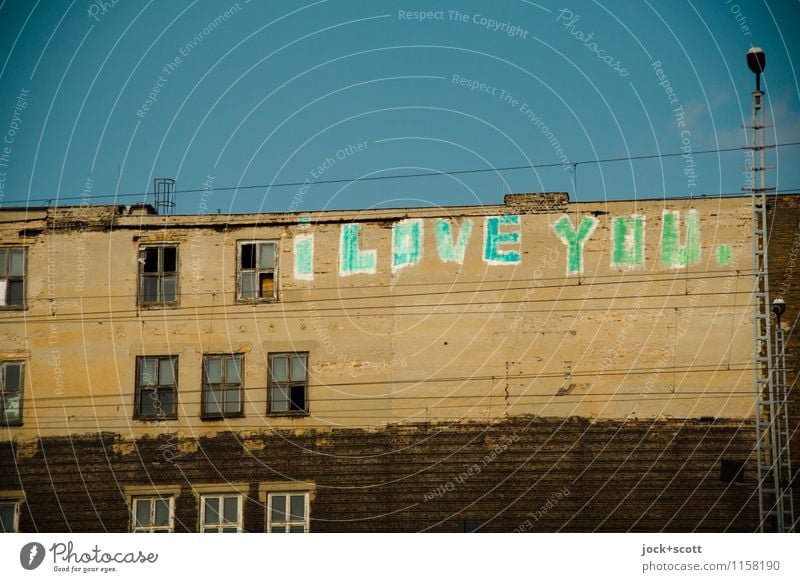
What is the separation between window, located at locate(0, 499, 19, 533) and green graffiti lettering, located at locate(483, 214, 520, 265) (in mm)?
7976

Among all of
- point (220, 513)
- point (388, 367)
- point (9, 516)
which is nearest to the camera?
point (220, 513)

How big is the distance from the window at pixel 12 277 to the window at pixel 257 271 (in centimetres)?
332

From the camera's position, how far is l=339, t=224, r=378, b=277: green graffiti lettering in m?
19.0

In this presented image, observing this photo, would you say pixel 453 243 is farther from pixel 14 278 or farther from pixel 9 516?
pixel 9 516

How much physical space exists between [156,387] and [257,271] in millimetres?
2323

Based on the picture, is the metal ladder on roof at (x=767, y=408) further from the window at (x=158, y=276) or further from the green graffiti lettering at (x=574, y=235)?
the window at (x=158, y=276)

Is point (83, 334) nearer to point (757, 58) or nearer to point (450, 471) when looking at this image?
point (450, 471)

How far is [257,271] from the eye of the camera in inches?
744

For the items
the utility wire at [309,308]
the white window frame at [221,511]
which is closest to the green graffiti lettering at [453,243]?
the utility wire at [309,308]

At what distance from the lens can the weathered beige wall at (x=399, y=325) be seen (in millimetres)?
A: 18250

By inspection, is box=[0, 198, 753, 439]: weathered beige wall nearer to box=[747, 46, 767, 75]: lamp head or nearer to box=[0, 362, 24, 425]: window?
box=[0, 362, 24, 425]: window

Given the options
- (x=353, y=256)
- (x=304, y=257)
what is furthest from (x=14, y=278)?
(x=353, y=256)
